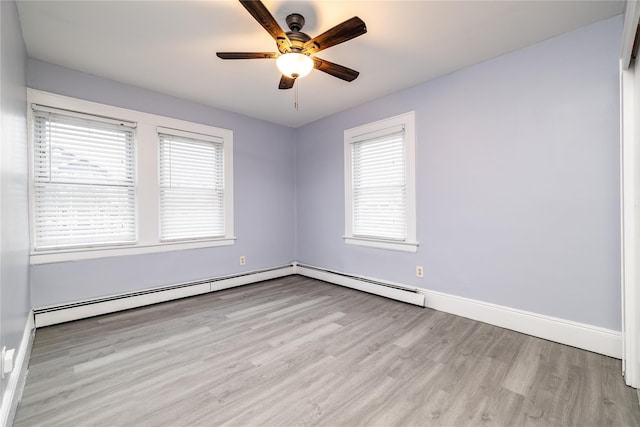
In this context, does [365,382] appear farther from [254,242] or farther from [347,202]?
[254,242]

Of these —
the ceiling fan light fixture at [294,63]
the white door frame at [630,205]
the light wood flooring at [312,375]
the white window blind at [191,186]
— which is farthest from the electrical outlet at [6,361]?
the white door frame at [630,205]

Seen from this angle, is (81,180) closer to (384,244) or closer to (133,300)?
(133,300)

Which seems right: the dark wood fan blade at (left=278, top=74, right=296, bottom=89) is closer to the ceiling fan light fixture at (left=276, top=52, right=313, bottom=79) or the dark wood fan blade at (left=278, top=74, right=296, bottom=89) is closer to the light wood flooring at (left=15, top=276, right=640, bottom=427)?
the ceiling fan light fixture at (left=276, top=52, right=313, bottom=79)

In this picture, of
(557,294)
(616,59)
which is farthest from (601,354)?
(616,59)

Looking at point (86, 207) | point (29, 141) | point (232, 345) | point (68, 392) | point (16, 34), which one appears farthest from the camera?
point (86, 207)

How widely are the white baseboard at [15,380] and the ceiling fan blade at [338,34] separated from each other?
8.73 ft

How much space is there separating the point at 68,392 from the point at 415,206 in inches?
131

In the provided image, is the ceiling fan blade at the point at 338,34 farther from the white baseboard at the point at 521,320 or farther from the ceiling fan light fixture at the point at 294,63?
the white baseboard at the point at 521,320

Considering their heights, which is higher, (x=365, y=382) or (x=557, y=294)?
(x=557, y=294)

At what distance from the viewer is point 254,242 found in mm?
4324

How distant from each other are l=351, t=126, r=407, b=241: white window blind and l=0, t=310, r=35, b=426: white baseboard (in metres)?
3.33

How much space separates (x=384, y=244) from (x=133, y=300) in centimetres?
304

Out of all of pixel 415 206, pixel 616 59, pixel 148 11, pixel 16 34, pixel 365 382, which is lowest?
pixel 365 382

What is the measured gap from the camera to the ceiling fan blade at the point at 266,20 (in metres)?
1.55
